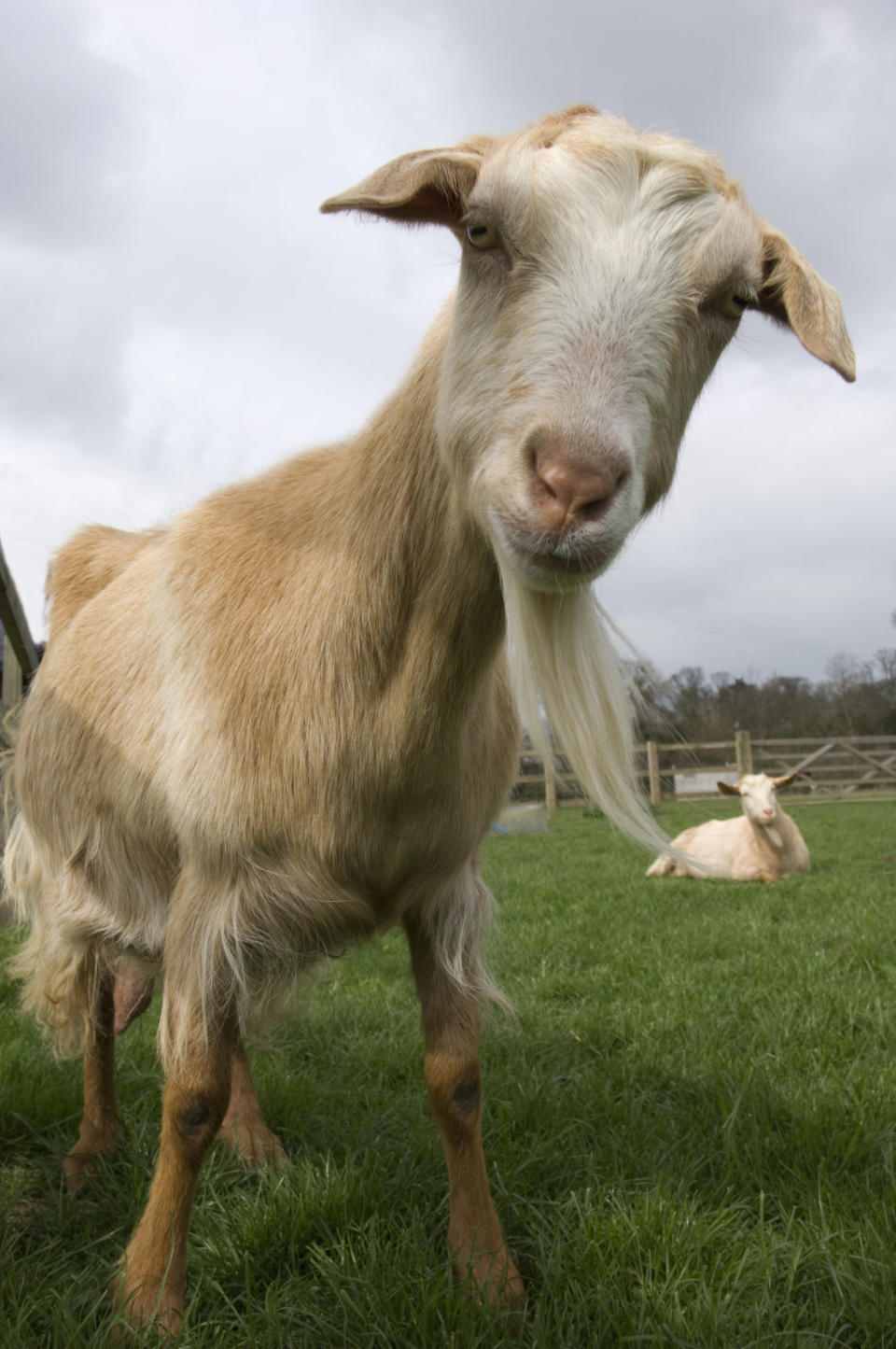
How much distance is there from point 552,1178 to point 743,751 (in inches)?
712

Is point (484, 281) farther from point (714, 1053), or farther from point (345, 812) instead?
point (714, 1053)

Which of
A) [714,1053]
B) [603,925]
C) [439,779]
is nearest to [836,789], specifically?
[603,925]

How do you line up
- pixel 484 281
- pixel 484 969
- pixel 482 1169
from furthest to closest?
pixel 484 969
pixel 482 1169
pixel 484 281

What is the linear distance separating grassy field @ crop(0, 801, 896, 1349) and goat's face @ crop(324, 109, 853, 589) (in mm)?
1478

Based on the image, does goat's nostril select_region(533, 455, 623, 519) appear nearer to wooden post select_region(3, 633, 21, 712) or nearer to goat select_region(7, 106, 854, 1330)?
goat select_region(7, 106, 854, 1330)

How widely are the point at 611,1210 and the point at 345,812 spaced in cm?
116

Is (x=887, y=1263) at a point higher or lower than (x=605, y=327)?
lower

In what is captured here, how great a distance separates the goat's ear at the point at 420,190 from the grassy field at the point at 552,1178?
2.01m

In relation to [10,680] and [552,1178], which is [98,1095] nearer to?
[552,1178]

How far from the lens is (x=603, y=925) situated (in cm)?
612

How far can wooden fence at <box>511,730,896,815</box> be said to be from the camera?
18922 mm

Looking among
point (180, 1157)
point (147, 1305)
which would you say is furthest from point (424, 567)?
point (147, 1305)

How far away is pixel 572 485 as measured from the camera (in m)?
1.53

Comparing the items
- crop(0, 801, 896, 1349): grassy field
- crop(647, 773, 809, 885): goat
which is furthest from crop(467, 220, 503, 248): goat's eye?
crop(647, 773, 809, 885): goat
